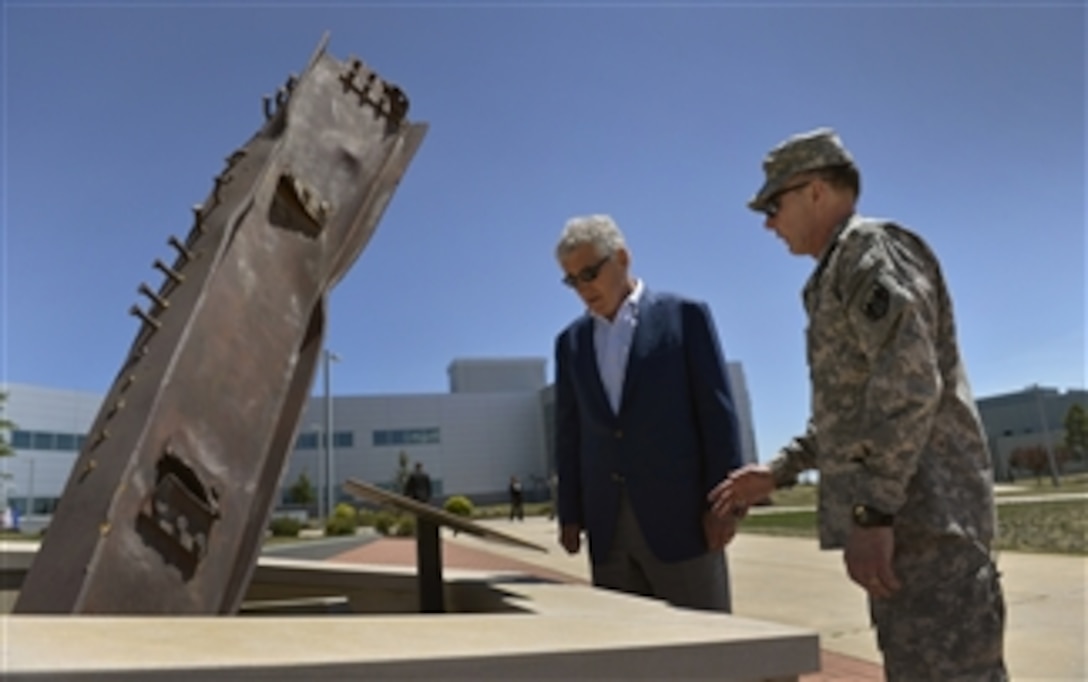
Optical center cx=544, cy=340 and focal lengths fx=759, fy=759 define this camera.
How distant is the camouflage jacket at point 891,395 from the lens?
1.60 meters

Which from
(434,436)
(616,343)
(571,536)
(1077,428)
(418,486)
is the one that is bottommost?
(418,486)

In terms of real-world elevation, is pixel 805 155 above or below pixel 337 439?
below

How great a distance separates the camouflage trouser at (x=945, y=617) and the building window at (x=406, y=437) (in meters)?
61.4

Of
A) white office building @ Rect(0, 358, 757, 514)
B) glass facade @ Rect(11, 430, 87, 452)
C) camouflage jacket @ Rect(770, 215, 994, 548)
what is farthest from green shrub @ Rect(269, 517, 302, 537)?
glass facade @ Rect(11, 430, 87, 452)

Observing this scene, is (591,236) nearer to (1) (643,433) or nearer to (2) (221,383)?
(1) (643,433)

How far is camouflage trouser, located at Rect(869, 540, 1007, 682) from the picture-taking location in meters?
1.57

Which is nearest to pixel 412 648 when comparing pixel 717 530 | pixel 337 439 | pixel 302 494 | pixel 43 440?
pixel 717 530

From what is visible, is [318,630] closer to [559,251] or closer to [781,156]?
[781,156]

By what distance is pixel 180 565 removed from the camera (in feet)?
5.99

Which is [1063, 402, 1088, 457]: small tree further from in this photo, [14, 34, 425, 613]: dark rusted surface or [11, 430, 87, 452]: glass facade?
[11, 430, 87, 452]: glass facade

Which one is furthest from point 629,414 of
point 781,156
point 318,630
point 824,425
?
point 318,630

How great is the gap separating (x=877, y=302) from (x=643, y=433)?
0.97 m

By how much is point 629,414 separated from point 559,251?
0.61m

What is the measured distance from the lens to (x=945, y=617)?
160 centimetres
